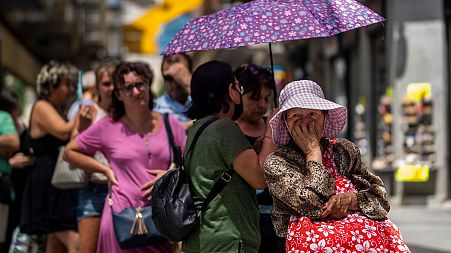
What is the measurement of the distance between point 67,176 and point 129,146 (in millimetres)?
1053

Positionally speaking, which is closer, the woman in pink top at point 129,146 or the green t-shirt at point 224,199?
the green t-shirt at point 224,199

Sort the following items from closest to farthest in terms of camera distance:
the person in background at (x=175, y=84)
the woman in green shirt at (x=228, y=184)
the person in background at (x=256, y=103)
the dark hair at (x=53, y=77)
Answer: the woman in green shirt at (x=228, y=184) → the person in background at (x=256, y=103) → the person in background at (x=175, y=84) → the dark hair at (x=53, y=77)

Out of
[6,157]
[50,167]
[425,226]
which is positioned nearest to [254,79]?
[50,167]

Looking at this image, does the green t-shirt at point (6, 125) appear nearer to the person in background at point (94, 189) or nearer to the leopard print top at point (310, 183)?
the person in background at point (94, 189)

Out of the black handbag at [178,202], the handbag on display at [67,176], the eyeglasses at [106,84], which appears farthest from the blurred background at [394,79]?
the black handbag at [178,202]

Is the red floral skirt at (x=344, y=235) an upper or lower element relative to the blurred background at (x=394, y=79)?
upper

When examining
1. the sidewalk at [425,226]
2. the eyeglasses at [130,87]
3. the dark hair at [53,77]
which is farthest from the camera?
the sidewalk at [425,226]

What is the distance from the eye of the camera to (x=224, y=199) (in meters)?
4.61

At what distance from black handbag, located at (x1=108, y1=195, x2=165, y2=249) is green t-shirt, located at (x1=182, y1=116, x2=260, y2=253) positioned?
3.48 feet

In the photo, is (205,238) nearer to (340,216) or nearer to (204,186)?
(204,186)

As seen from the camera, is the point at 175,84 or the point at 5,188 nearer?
the point at 175,84

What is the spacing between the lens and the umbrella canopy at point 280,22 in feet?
15.0

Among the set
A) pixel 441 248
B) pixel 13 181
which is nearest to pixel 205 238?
pixel 13 181

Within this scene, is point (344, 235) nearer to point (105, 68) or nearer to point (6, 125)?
point (105, 68)
